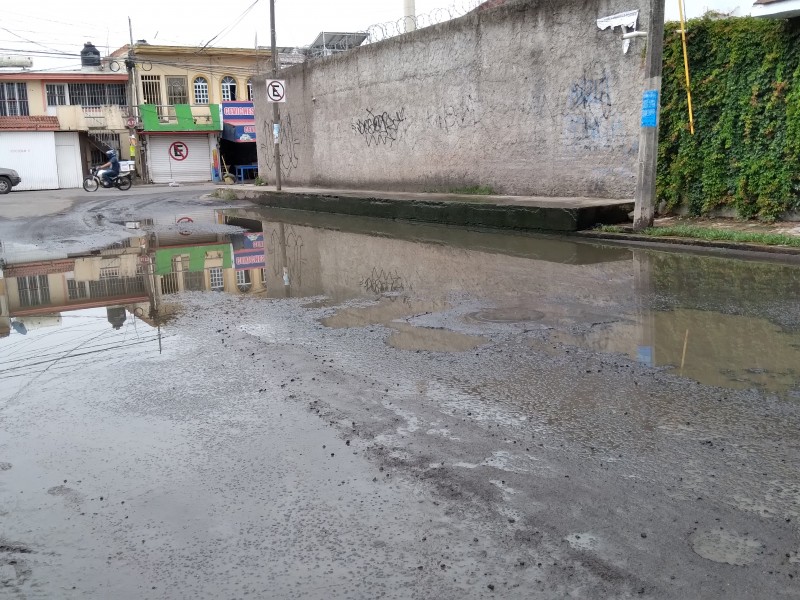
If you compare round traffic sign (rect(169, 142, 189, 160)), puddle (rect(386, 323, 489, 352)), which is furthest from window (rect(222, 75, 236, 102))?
puddle (rect(386, 323, 489, 352))

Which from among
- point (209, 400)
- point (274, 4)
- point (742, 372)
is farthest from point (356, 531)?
point (274, 4)

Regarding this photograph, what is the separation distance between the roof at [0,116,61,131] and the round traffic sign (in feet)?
20.4

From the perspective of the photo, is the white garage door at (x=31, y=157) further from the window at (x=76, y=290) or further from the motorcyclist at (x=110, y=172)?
the window at (x=76, y=290)

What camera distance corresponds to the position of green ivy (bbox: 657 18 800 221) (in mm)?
11922

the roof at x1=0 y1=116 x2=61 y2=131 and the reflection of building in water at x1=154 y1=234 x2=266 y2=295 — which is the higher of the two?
the roof at x1=0 y1=116 x2=61 y2=131

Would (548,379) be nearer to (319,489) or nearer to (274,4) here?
(319,489)

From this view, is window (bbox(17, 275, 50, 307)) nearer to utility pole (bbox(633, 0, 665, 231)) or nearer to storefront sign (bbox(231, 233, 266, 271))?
storefront sign (bbox(231, 233, 266, 271))

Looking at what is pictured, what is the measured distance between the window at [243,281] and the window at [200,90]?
38.6m

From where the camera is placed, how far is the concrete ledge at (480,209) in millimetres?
13139

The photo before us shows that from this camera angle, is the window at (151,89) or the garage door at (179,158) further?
the garage door at (179,158)

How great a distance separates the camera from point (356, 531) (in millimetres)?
3414

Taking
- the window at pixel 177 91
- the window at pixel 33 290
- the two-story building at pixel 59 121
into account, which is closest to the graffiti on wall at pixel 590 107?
the window at pixel 33 290

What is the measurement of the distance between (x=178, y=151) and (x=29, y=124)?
8.07m

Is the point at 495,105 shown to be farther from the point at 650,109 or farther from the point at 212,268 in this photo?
the point at 212,268
